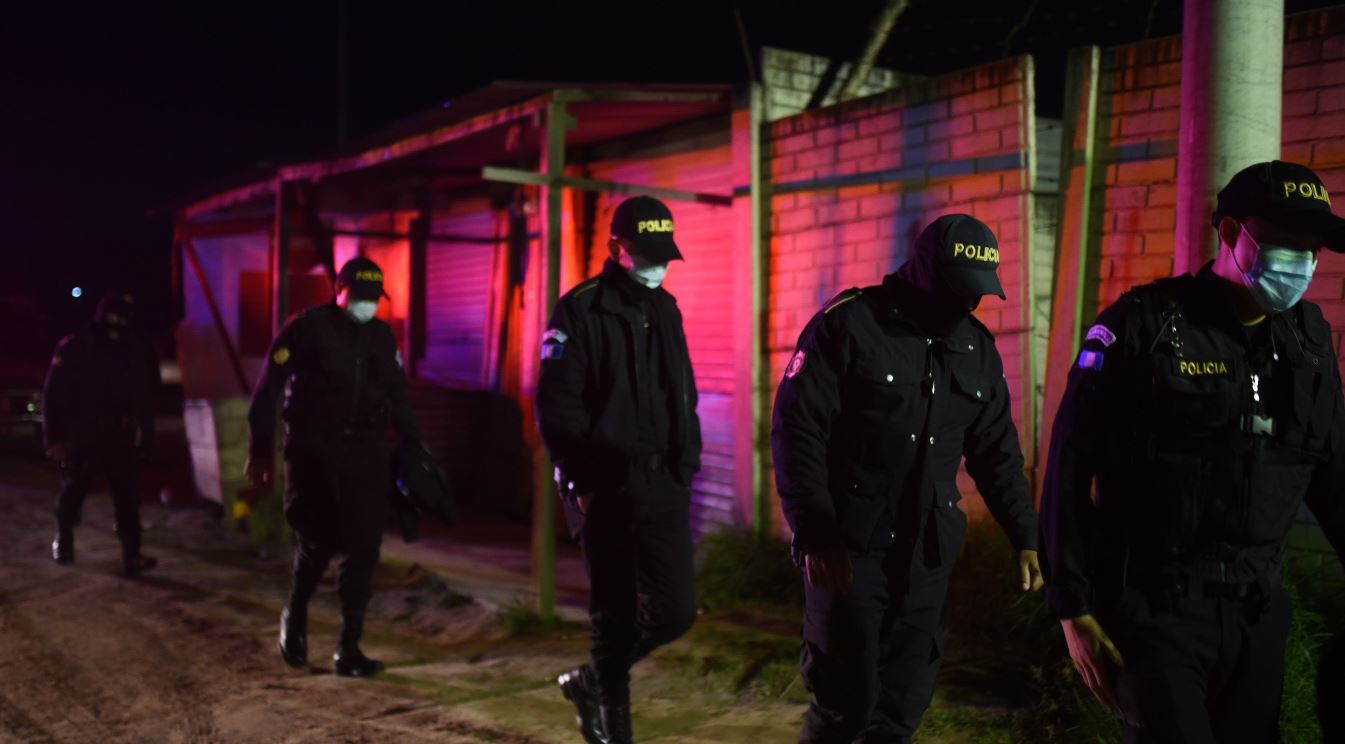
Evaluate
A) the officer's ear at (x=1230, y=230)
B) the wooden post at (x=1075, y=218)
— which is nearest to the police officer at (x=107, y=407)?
the wooden post at (x=1075, y=218)

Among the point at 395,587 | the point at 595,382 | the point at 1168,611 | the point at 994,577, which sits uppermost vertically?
the point at 595,382

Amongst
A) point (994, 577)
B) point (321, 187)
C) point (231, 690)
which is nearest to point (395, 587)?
point (231, 690)

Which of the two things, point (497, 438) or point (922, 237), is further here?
point (497, 438)

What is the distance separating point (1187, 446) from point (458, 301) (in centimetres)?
1135

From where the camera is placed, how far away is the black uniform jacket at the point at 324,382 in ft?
19.7

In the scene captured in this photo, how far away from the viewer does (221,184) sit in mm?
13969

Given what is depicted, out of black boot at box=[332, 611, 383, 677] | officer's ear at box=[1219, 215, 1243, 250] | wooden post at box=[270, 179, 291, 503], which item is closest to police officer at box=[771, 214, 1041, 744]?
officer's ear at box=[1219, 215, 1243, 250]

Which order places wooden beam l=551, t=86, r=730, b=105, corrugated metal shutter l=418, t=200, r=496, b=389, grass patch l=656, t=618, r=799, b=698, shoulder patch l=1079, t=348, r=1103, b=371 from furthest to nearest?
corrugated metal shutter l=418, t=200, r=496, b=389 < wooden beam l=551, t=86, r=730, b=105 < grass patch l=656, t=618, r=799, b=698 < shoulder patch l=1079, t=348, r=1103, b=371

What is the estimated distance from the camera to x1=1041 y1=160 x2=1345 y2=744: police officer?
2.72 m

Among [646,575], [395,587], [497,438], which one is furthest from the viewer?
[497,438]

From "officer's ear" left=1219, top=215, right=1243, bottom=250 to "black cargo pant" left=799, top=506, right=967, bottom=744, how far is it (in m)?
1.05

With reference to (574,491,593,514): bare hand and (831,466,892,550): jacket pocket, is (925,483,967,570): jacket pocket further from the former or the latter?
(574,491,593,514): bare hand

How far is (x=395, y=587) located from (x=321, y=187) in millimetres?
5659

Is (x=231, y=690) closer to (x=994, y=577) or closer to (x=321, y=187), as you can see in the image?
(x=994, y=577)
